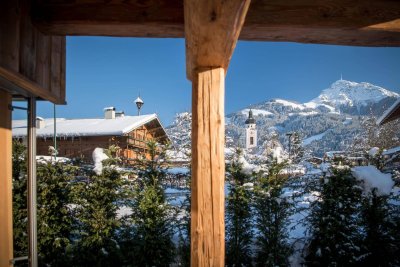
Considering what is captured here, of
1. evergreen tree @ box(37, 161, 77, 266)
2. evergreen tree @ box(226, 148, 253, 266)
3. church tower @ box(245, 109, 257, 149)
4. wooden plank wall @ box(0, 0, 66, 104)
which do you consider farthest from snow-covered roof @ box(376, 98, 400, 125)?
church tower @ box(245, 109, 257, 149)

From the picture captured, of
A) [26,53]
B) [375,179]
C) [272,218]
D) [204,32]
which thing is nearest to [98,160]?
[26,53]

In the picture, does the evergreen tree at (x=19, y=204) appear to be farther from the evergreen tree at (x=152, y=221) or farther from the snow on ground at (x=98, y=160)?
the evergreen tree at (x=152, y=221)

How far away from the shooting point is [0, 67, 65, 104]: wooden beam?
5.47ft

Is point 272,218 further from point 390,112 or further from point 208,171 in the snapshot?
point 390,112

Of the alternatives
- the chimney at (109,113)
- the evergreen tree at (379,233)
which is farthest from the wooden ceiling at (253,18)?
the chimney at (109,113)

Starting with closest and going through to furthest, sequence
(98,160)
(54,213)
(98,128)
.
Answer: (54,213) < (98,160) < (98,128)

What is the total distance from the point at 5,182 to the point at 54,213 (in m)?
1.61

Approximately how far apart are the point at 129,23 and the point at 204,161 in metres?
1.04

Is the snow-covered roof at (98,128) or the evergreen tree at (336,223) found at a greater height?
the snow-covered roof at (98,128)

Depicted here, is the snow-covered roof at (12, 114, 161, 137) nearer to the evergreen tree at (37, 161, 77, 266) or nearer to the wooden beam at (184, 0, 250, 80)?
the evergreen tree at (37, 161, 77, 266)

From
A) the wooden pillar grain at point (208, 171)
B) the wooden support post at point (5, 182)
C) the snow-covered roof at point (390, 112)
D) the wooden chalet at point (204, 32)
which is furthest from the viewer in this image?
the snow-covered roof at point (390, 112)

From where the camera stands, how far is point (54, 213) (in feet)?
12.4

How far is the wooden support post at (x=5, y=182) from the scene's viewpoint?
233 centimetres

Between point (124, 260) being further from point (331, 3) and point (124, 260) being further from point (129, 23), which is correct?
point (331, 3)
